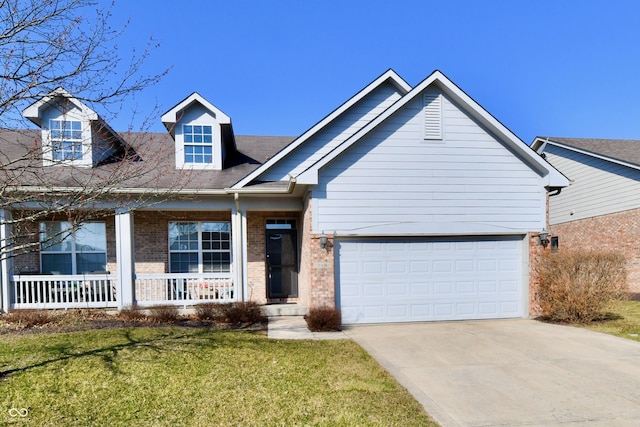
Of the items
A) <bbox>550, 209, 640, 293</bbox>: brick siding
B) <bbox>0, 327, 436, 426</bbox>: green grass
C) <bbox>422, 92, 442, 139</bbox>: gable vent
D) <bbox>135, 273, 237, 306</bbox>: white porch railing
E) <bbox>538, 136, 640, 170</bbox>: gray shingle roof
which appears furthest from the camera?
<bbox>538, 136, 640, 170</bbox>: gray shingle roof

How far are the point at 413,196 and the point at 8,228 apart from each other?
10.9 metres

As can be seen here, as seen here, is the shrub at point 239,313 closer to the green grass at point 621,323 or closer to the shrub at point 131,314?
the shrub at point 131,314

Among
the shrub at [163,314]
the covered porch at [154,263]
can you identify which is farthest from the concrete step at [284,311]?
the shrub at [163,314]

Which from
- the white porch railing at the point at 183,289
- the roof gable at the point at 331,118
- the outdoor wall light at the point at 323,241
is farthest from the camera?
the roof gable at the point at 331,118

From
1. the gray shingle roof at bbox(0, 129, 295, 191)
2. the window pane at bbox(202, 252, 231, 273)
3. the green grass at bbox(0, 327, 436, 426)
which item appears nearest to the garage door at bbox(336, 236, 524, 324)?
the green grass at bbox(0, 327, 436, 426)

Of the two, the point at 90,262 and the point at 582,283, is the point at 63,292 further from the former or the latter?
the point at 582,283

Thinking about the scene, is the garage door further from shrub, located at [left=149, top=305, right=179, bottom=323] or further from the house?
shrub, located at [left=149, top=305, right=179, bottom=323]

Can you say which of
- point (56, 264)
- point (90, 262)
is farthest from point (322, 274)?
point (56, 264)

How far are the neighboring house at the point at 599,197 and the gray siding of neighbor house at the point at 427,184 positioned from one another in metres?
8.70

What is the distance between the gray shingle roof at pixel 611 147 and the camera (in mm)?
15286

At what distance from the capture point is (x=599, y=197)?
15805 millimetres

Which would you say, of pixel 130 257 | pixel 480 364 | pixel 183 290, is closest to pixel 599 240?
pixel 480 364

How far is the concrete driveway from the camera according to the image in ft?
13.0

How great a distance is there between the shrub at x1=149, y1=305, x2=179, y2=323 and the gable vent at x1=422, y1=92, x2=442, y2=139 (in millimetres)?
7986
